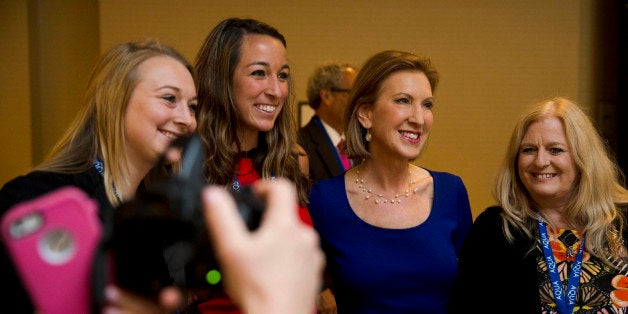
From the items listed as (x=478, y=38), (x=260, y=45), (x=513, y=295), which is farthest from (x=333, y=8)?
(x=513, y=295)

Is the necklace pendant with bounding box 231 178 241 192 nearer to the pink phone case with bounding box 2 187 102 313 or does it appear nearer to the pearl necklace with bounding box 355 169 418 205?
the pearl necklace with bounding box 355 169 418 205

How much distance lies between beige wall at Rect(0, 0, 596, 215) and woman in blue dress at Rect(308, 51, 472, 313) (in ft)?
9.00

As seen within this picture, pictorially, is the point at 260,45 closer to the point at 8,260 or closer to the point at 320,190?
the point at 320,190

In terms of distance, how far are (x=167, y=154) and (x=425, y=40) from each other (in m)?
4.61

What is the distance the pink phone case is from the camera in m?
0.74

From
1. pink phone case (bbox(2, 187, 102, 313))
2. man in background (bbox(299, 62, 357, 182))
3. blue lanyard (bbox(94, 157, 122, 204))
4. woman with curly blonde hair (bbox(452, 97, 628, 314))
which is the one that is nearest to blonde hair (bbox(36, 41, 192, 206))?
blue lanyard (bbox(94, 157, 122, 204))

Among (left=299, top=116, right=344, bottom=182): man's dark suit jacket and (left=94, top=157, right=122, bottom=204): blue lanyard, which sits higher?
(left=94, top=157, right=122, bottom=204): blue lanyard

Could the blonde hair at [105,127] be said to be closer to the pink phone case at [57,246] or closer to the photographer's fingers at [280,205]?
the pink phone case at [57,246]

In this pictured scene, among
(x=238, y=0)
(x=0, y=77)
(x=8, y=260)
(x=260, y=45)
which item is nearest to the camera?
(x=8, y=260)

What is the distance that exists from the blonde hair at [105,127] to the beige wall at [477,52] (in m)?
3.63

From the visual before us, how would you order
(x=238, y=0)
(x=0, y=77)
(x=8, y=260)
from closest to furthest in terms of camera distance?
(x=8, y=260) < (x=0, y=77) < (x=238, y=0)

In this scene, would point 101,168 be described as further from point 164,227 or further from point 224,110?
point 224,110

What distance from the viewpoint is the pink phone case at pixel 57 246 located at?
74 centimetres

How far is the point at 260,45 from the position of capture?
2.29 meters
